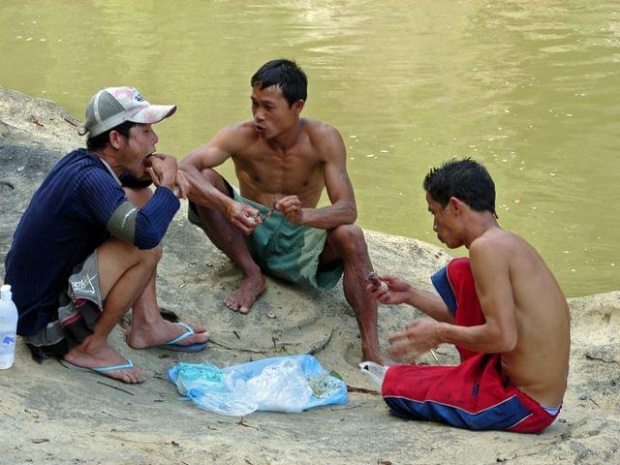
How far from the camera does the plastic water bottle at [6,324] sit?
12.8ft

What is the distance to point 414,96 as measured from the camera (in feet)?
34.2

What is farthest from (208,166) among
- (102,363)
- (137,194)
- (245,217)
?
(102,363)

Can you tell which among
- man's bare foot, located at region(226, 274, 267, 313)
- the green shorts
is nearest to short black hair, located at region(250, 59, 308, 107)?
the green shorts

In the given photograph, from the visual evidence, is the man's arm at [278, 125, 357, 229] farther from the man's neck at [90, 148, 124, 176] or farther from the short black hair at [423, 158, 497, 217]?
the short black hair at [423, 158, 497, 217]

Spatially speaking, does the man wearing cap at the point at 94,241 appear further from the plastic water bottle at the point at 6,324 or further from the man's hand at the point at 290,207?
the man's hand at the point at 290,207

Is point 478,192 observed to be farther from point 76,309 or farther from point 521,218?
point 521,218

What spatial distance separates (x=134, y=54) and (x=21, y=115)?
3999mm

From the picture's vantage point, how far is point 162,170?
4309mm

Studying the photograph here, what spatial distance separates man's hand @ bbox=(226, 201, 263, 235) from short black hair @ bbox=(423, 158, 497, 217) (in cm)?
118

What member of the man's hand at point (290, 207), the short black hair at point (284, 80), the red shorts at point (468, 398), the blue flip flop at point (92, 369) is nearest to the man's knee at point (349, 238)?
the man's hand at point (290, 207)

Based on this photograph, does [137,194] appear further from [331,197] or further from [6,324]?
[331,197]

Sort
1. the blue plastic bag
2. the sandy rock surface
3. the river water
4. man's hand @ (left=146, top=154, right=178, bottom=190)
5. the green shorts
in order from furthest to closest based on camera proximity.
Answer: the river water
the green shorts
man's hand @ (left=146, top=154, right=178, bottom=190)
the blue plastic bag
the sandy rock surface

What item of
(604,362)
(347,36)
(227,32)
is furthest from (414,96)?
(604,362)

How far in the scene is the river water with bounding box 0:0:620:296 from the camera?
25.5ft
